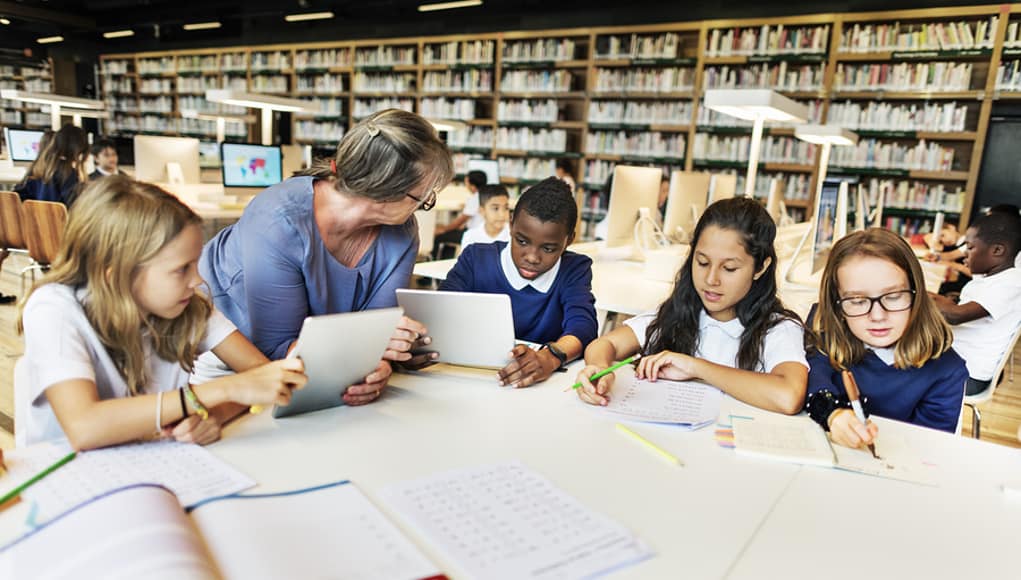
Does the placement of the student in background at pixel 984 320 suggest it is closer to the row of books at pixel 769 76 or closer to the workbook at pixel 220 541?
the workbook at pixel 220 541

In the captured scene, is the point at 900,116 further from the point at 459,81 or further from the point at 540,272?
the point at 540,272

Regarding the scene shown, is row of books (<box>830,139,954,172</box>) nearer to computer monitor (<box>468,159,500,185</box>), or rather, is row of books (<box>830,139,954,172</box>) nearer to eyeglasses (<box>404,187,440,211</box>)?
computer monitor (<box>468,159,500,185</box>)

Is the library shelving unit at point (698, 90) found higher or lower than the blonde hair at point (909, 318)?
higher

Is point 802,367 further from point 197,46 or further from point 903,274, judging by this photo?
point 197,46

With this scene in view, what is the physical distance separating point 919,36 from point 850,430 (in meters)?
5.52

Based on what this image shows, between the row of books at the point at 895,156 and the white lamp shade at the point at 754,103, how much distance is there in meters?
2.93

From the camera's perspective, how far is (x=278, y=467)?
90 cm

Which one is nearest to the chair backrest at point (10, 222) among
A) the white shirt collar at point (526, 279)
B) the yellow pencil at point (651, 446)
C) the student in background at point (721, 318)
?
the white shirt collar at point (526, 279)

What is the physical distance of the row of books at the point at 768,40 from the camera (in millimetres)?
5605

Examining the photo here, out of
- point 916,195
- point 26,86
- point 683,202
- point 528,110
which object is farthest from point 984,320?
point 26,86

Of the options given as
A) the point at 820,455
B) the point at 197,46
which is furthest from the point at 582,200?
the point at 197,46

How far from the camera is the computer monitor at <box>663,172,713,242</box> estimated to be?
3260 millimetres

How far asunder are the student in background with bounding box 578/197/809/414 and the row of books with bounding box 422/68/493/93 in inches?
→ 243

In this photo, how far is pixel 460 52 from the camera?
7543 mm
